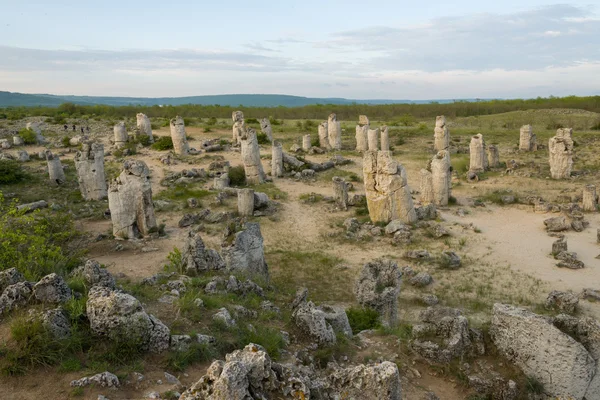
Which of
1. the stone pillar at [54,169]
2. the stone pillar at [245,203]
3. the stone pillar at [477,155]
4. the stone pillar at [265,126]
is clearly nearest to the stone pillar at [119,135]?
the stone pillar at [54,169]

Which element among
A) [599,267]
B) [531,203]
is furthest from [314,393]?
[531,203]

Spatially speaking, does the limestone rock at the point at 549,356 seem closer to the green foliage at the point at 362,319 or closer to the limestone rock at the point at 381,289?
the green foliage at the point at 362,319

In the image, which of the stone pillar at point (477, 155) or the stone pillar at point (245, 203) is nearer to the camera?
the stone pillar at point (245, 203)

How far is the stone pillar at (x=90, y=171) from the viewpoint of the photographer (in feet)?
61.8

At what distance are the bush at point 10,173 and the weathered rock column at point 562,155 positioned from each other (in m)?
24.9

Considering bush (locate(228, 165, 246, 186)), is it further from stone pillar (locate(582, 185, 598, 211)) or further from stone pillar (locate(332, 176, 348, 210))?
stone pillar (locate(582, 185, 598, 211))

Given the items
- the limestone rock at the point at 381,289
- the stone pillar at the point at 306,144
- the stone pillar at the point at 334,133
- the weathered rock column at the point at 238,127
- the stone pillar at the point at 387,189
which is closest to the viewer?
the limestone rock at the point at 381,289

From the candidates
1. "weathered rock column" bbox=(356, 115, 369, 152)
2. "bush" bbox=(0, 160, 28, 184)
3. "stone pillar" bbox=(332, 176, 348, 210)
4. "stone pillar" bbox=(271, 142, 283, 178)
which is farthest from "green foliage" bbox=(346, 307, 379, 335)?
"weathered rock column" bbox=(356, 115, 369, 152)

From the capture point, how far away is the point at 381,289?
9414 mm

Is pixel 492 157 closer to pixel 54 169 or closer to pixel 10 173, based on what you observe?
pixel 54 169

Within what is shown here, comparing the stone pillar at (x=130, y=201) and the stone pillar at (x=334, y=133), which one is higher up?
the stone pillar at (x=334, y=133)

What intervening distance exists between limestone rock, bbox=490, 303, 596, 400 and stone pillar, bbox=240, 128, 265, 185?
16.5 meters

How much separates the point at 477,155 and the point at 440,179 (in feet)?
21.4

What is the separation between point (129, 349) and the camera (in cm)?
551
